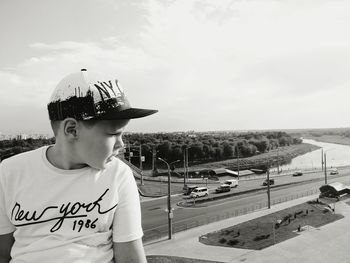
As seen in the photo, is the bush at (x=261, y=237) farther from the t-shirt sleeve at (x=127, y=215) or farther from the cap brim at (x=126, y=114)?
the cap brim at (x=126, y=114)

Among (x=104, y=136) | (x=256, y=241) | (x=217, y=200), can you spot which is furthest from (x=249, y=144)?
(x=104, y=136)

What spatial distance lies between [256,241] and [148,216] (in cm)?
1139

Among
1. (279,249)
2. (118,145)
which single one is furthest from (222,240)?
(118,145)

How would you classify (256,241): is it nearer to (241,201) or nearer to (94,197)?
(241,201)

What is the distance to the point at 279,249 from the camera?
72.6 feet

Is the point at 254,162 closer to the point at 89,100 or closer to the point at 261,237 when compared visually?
the point at 261,237

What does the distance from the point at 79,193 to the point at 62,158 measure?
12.0 inches

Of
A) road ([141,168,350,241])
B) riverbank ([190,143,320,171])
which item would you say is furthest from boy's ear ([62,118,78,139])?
riverbank ([190,143,320,171])

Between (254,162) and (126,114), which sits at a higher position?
(126,114)

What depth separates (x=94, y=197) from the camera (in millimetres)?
2105

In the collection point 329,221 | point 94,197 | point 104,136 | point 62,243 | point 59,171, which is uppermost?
point 104,136

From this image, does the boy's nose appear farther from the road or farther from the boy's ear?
the road

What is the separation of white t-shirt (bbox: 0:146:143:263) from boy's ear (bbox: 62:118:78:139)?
0.75 ft

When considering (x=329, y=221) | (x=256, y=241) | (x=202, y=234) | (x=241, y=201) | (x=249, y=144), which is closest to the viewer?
(x=256, y=241)
